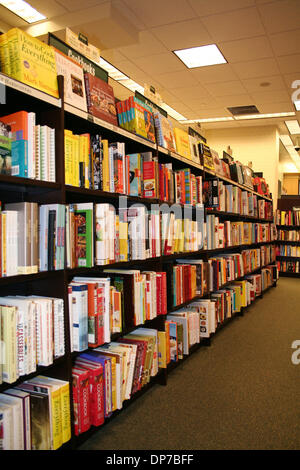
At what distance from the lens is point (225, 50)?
4.32 meters

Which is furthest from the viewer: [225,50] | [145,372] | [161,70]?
[161,70]

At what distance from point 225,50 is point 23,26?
2.36 metres

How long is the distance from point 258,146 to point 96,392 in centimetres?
700

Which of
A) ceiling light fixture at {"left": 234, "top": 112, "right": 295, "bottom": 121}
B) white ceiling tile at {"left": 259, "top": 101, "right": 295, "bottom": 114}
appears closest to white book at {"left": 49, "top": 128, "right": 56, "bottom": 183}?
white ceiling tile at {"left": 259, "top": 101, "right": 295, "bottom": 114}

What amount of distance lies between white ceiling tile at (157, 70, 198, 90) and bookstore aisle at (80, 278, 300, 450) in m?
3.69

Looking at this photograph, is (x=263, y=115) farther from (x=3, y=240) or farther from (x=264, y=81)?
(x=3, y=240)

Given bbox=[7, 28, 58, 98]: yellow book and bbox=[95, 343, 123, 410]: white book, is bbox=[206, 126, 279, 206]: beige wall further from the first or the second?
bbox=[7, 28, 58, 98]: yellow book

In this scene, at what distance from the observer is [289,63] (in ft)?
15.4

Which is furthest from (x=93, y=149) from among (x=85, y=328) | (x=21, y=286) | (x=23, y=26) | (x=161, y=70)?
(x=161, y=70)

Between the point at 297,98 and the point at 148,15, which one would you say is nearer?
the point at 148,15

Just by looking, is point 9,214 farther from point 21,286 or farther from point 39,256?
point 21,286

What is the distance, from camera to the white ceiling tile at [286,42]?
3955mm

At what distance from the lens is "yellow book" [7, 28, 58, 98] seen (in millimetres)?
1473

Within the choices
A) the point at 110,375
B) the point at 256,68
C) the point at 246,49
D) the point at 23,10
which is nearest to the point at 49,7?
the point at 23,10
